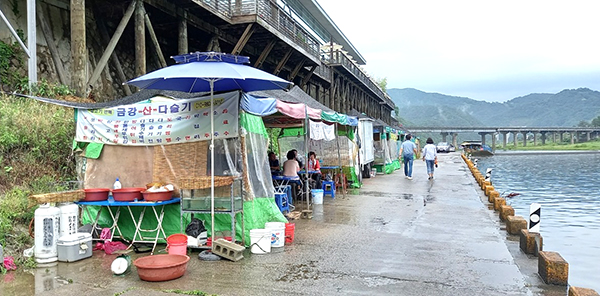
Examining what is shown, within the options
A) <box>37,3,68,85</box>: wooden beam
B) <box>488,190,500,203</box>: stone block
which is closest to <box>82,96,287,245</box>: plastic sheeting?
<box>488,190,500,203</box>: stone block

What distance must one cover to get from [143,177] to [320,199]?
5461 mm

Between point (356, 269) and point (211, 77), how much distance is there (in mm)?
3285

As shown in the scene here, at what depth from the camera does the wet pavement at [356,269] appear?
521 cm

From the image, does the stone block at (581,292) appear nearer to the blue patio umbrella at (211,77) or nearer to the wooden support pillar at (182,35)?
the blue patio umbrella at (211,77)

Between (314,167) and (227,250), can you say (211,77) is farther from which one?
(314,167)

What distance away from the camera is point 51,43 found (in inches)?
549

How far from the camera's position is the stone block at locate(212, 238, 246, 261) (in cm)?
633

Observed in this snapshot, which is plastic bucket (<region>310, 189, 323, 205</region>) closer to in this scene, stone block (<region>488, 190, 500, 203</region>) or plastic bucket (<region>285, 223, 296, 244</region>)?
plastic bucket (<region>285, 223, 296, 244</region>)

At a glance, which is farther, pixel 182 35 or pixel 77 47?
pixel 182 35

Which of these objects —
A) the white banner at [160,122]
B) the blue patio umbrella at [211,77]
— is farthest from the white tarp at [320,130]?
the white banner at [160,122]

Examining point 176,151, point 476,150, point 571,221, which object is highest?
point 176,151

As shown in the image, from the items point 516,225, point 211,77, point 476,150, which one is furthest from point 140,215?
point 476,150

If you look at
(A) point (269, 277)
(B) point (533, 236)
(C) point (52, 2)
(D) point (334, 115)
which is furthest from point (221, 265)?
(C) point (52, 2)

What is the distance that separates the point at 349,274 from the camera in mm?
5758
